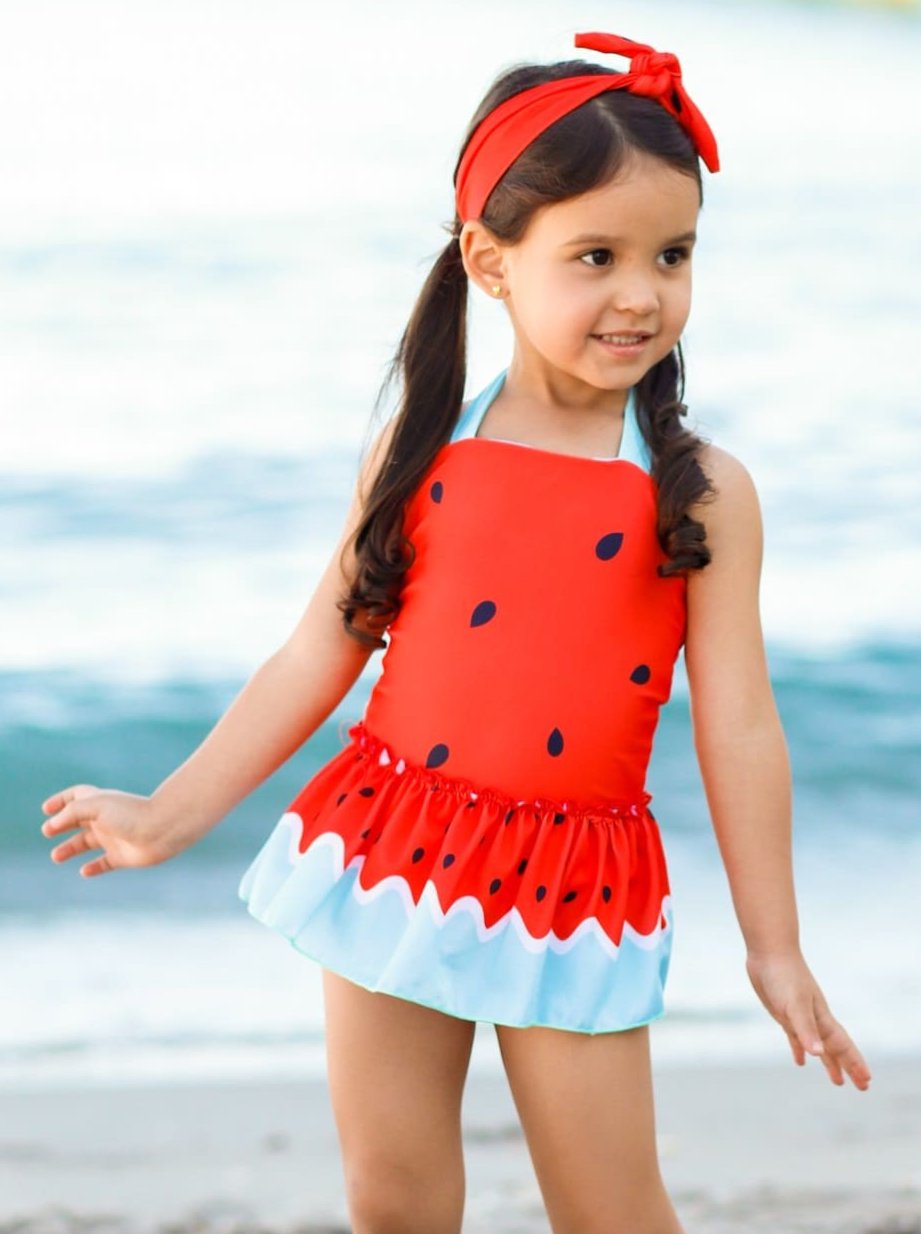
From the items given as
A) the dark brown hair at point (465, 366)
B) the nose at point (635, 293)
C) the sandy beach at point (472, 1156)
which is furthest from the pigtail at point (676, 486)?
the sandy beach at point (472, 1156)

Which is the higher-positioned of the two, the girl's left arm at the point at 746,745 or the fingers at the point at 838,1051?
the girl's left arm at the point at 746,745

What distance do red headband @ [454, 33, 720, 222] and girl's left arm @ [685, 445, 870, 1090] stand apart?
0.37 m

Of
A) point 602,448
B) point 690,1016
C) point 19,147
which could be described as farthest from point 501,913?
point 19,147

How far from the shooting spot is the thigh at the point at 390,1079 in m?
2.13

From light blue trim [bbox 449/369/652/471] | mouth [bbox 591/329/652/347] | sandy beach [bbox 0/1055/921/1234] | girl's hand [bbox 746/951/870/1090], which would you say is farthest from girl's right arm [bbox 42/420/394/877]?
sandy beach [bbox 0/1055/921/1234]

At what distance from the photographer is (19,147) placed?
44.8 ft

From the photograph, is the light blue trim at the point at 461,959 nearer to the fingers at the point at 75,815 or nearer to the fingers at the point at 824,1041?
the fingers at the point at 824,1041

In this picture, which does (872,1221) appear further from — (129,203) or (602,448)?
(129,203)

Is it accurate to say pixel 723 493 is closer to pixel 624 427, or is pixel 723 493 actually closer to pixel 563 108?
pixel 624 427

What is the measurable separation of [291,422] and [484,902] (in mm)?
7656

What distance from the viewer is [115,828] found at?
7.34ft

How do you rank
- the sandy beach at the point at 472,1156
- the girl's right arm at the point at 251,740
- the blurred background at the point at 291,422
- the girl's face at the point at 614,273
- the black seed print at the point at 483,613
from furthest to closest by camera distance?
the blurred background at the point at 291,422
the sandy beach at the point at 472,1156
the girl's right arm at the point at 251,740
the black seed print at the point at 483,613
the girl's face at the point at 614,273

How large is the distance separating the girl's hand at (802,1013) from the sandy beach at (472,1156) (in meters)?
1.03

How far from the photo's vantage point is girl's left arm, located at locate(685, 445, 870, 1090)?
205 centimetres
